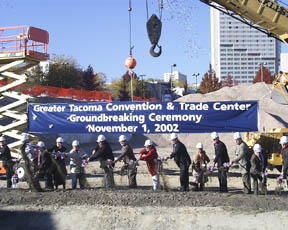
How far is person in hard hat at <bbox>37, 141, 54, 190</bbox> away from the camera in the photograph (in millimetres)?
12438

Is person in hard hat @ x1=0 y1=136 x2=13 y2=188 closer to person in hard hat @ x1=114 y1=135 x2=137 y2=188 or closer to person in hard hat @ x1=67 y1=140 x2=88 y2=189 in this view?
person in hard hat @ x1=67 y1=140 x2=88 y2=189

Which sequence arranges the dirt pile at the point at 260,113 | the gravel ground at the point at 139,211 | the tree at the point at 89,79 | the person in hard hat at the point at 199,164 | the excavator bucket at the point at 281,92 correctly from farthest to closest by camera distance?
1. the tree at the point at 89,79
2. the dirt pile at the point at 260,113
3. the excavator bucket at the point at 281,92
4. the person in hard hat at the point at 199,164
5. the gravel ground at the point at 139,211

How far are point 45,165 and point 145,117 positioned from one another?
4.76 metres

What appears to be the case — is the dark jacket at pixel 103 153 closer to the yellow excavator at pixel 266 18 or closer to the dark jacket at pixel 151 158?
the dark jacket at pixel 151 158

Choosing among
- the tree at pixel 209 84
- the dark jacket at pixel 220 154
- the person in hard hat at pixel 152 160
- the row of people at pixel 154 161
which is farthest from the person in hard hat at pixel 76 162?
the tree at pixel 209 84

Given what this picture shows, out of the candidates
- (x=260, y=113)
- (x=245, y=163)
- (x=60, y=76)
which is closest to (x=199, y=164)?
(x=245, y=163)

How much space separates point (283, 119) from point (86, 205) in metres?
28.9

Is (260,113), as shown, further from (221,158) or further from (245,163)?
(245,163)

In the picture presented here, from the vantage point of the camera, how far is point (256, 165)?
37.5 feet

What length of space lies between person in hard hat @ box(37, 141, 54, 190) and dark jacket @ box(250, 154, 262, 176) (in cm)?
601

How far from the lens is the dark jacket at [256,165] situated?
1144 cm

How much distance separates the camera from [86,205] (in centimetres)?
982

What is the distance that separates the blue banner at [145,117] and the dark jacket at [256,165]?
3784mm

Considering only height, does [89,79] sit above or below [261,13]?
above
